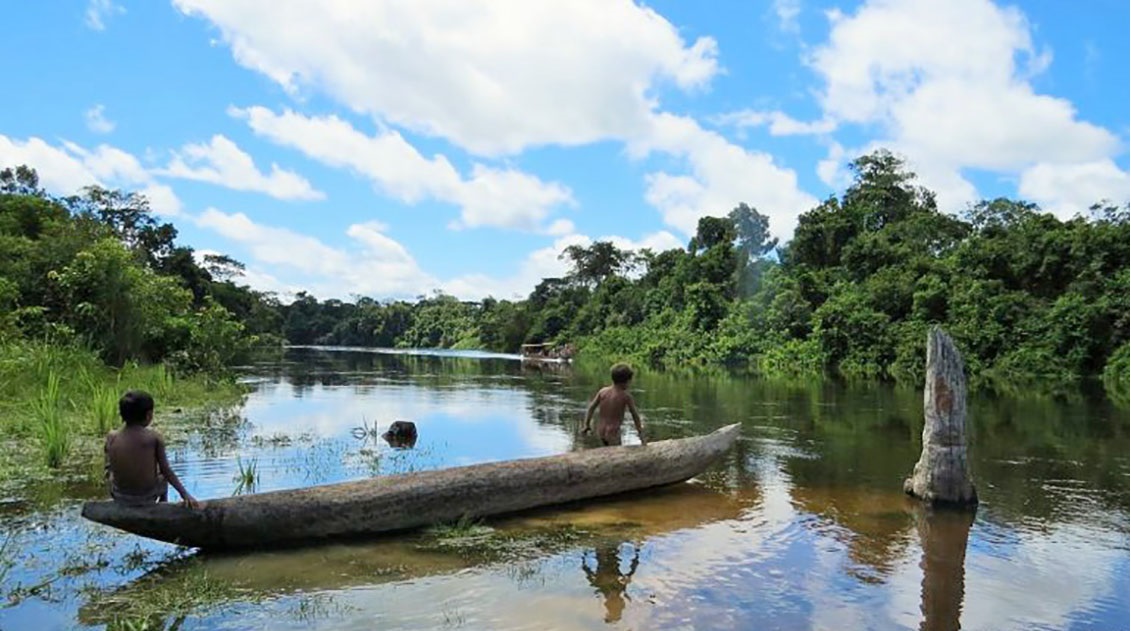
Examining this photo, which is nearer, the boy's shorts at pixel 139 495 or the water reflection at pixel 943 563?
the water reflection at pixel 943 563

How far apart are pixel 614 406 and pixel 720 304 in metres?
43.5

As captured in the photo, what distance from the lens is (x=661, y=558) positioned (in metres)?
6.82

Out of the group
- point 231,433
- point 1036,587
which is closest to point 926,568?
point 1036,587

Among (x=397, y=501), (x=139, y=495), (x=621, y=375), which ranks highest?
(x=621, y=375)

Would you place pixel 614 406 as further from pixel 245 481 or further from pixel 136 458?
pixel 136 458

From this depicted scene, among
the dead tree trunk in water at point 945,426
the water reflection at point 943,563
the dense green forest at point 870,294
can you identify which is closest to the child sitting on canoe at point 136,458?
the water reflection at point 943,563

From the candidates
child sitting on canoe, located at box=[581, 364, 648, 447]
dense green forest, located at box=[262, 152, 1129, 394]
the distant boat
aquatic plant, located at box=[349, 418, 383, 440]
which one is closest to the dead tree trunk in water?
child sitting on canoe, located at box=[581, 364, 648, 447]

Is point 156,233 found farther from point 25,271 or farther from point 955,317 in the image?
point 955,317

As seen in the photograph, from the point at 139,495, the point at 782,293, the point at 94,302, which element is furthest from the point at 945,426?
the point at 782,293

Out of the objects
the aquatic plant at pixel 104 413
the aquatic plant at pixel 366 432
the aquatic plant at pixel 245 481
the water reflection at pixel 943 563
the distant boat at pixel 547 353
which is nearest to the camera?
the water reflection at pixel 943 563

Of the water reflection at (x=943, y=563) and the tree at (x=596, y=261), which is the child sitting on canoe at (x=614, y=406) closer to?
the water reflection at (x=943, y=563)

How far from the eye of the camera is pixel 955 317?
115 feet

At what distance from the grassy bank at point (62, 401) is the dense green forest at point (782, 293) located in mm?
1777

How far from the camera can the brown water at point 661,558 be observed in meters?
5.43
